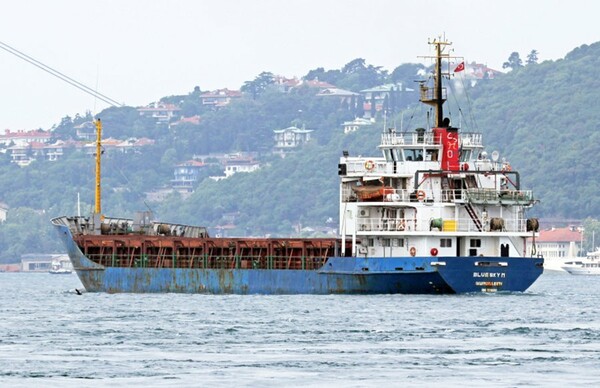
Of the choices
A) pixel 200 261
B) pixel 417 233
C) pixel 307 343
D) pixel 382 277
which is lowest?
pixel 307 343

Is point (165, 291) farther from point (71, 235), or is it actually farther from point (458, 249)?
point (458, 249)

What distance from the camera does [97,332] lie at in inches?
2491

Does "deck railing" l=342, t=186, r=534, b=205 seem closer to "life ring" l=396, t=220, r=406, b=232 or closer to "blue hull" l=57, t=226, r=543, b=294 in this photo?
"life ring" l=396, t=220, r=406, b=232

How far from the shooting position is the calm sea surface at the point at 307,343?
166 feet

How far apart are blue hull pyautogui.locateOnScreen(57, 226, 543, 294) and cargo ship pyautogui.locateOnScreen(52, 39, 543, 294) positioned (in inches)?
1.6

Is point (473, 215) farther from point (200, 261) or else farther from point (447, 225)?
point (200, 261)

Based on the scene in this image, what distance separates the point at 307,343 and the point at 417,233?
23.3m

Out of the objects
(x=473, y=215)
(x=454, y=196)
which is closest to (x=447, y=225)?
(x=473, y=215)

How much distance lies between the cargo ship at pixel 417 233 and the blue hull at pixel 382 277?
0.04 m

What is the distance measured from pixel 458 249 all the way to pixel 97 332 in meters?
23.6

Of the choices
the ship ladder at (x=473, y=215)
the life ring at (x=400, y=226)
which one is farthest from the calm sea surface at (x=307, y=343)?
the ship ladder at (x=473, y=215)

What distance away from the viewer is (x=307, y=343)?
195ft

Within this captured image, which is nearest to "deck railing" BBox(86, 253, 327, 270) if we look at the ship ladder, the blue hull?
the blue hull

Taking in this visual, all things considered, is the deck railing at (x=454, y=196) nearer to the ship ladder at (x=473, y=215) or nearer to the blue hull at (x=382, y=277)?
the ship ladder at (x=473, y=215)
